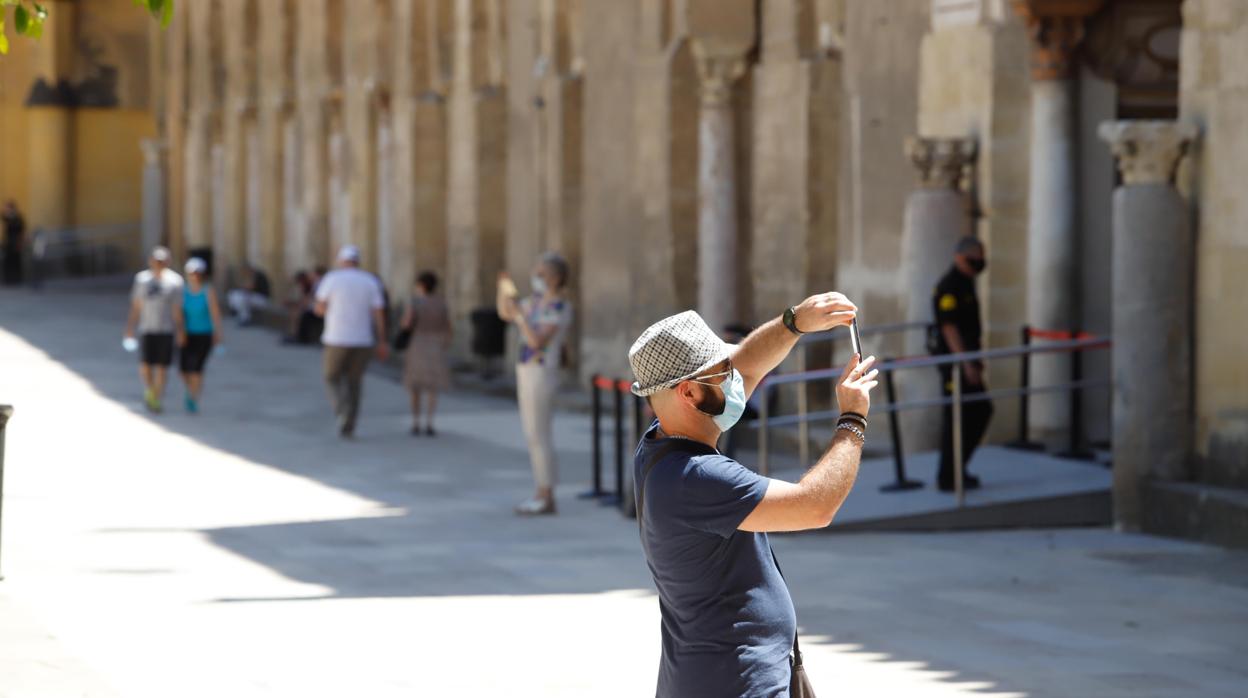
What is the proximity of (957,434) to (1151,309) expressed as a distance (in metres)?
1.38

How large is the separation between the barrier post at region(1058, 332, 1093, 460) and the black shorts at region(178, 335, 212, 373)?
10021mm

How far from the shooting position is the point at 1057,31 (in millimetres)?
16375

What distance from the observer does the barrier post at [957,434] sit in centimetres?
1379

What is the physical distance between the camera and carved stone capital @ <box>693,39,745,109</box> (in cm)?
2230

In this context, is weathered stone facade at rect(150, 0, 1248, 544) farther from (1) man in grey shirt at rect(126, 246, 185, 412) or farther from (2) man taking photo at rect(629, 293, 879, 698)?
(2) man taking photo at rect(629, 293, 879, 698)

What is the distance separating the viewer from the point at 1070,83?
1647cm

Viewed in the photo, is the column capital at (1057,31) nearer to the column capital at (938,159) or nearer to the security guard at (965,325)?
the column capital at (938,159)

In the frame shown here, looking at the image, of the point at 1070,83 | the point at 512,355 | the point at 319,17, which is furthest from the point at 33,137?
the point at 1070,83

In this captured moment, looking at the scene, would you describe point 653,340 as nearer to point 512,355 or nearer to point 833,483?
point 833,483

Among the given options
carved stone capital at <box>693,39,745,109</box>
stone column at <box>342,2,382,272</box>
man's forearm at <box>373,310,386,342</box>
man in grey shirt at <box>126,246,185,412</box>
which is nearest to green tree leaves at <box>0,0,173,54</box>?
man's forearm at <box>373,310,386,342</box>

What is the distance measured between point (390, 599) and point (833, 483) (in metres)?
6.69

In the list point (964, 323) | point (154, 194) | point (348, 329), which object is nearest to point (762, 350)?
point (964, 323)

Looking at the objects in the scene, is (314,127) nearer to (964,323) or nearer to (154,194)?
→ (154,194)

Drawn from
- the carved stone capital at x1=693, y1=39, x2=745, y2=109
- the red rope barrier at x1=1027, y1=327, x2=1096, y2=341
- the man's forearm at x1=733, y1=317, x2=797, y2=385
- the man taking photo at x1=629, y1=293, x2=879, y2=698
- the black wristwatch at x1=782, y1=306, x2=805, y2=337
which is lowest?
the red rope barrier at x1=1027, y1=327, x2=1096, y2=341
